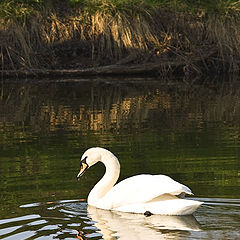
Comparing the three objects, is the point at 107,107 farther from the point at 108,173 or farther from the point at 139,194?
the point at 139,194

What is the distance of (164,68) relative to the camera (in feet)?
85.0

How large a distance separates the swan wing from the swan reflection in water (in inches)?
6.0

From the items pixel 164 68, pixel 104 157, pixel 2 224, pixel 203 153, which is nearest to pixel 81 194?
pixel 104 157

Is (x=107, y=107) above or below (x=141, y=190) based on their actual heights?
above

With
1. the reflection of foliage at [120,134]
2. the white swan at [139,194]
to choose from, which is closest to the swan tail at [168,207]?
the white swan at [139,194]

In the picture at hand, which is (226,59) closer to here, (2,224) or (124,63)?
(124,63)

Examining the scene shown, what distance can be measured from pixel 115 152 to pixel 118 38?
15044 mm

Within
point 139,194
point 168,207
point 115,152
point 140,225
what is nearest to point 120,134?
point 115,152

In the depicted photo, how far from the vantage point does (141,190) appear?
7.77 m

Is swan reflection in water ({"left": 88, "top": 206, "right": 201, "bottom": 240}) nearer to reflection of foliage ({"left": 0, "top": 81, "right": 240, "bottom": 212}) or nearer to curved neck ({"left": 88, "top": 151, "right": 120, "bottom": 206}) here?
curved neck ({"left": 88, "top": 151, "right": 120, "bottom": 206})

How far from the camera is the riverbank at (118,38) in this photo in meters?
26.0

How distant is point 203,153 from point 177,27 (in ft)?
53.9

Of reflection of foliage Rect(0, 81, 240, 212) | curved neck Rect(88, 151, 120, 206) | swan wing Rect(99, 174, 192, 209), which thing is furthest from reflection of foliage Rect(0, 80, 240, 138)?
swan wing Rect(99, 174, 192, 209)

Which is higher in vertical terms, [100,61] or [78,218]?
[100,61]
